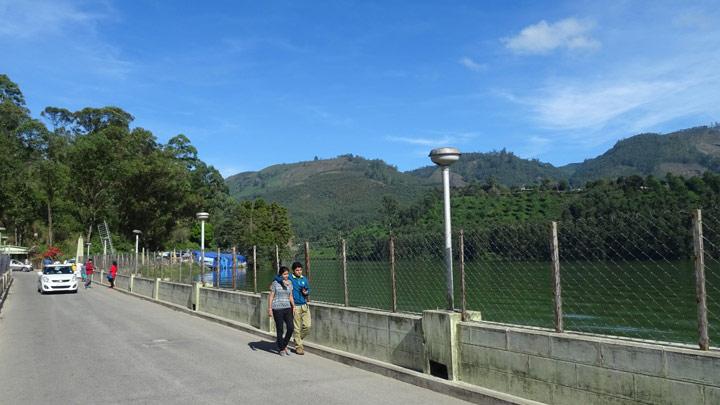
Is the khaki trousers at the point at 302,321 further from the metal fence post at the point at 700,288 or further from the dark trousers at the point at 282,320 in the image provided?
the metal fence post at the point at 700,288

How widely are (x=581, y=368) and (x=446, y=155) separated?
355 cm

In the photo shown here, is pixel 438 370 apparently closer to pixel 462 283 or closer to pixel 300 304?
pixel 462 283

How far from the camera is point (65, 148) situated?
7312 cm

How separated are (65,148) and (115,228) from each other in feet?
41.6

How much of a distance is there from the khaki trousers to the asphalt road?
23.8 inches

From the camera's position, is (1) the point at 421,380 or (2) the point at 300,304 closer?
(1) the point at 421,380

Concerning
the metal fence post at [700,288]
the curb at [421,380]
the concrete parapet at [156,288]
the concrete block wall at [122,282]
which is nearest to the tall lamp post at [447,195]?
the curb at [421,380]

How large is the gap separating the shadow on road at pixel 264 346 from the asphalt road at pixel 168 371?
22mm

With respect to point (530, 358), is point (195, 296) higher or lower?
lower

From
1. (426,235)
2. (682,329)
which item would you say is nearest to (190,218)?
(682,329)

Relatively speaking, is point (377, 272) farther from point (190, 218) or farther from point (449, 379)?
point (190, 218)

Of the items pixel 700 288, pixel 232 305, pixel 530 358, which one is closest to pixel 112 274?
pixel 232 305

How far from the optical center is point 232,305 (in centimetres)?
1730

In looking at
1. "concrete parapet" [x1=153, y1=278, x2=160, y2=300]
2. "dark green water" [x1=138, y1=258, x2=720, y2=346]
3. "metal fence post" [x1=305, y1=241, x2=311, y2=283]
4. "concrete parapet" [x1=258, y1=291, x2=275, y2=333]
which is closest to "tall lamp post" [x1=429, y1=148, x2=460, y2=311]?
"dark green water" [x1=138, y1=258, x2=720, y2=346]
